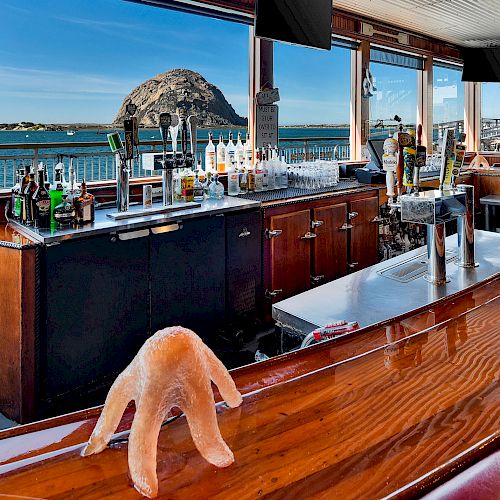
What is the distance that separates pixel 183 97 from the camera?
4.91 metres

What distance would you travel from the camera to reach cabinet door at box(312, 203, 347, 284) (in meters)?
3.94

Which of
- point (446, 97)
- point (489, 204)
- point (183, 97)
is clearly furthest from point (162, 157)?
point (446, 97)

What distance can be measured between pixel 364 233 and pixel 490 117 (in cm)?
561

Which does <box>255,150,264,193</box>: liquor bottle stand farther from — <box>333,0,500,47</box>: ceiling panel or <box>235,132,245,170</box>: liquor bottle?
<box>333,0,500,47</box>: ceiling panel

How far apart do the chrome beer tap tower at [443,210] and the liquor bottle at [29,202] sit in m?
1.87

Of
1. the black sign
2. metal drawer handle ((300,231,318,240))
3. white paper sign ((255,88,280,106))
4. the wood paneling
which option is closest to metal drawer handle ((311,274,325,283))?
metal drawer handle ((300,231,318,240))

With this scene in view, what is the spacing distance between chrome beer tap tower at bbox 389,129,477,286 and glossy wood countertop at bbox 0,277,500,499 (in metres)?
0.68

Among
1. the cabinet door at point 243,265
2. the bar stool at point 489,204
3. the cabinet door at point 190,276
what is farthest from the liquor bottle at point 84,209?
the bar stool at point 489,204

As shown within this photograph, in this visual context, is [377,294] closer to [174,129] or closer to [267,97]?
[174,129]

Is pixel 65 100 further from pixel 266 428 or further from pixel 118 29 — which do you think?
pixel 266 428

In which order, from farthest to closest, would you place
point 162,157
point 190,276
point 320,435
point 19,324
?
1. point 162,157
2. point 190,276
3. point 19,324
4. point 320,435

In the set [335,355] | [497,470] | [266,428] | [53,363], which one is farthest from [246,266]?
[497,470]

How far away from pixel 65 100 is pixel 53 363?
1029 inches

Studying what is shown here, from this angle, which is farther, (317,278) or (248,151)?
(248,151)
